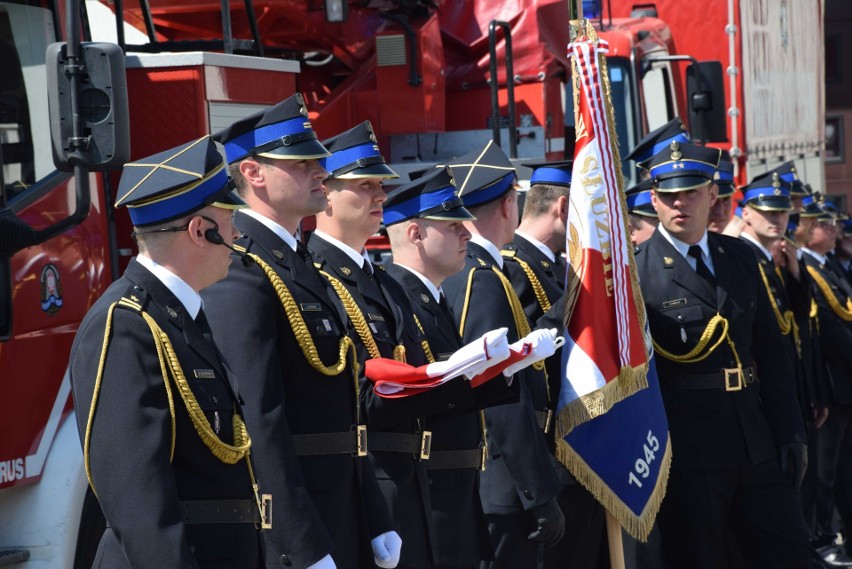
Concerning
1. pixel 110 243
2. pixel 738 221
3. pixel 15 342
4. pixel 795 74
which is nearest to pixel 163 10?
pixel 110 243

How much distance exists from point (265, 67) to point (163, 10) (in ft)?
5.35

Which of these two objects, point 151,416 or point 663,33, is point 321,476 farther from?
point 663,33

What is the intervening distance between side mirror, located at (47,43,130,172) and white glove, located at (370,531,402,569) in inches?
53.8

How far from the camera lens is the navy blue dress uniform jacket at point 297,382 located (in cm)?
348

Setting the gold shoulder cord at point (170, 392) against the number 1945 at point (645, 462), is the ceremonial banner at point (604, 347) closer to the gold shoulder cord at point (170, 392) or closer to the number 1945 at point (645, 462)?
the number 1945 at point (645, 462)

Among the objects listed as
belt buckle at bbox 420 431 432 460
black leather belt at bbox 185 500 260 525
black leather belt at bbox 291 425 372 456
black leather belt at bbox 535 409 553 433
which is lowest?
black leather belt at bbox 535 409 553 433

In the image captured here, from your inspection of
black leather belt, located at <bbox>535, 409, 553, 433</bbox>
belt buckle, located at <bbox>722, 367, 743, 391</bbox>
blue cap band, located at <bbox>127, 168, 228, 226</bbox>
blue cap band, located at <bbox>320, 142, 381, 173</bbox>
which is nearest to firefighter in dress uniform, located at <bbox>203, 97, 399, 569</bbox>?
blue cap band, located at <bbox>320, 142, 381, 173</bbox>

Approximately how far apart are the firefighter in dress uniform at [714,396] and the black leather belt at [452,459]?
1501 millimetres

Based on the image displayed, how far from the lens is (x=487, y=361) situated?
374 centimetres

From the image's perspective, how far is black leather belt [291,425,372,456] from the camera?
12.2 ft

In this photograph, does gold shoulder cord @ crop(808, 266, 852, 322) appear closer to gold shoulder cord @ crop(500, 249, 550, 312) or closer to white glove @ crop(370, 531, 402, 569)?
gold shoulder cord @ crop(500, 249, 550, 312)

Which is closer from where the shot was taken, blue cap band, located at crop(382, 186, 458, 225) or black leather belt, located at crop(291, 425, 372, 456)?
black leather belt, located at crop(291, 425, 372, 456)

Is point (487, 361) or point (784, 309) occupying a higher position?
point (487, 361)

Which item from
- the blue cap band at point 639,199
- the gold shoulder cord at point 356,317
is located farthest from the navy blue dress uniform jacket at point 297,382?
the blue cap band at point 639,199
